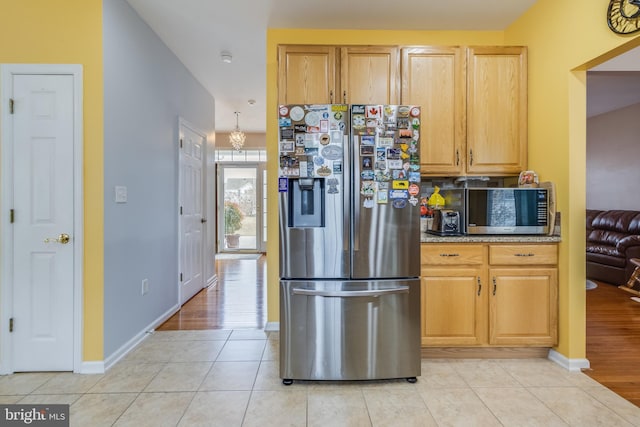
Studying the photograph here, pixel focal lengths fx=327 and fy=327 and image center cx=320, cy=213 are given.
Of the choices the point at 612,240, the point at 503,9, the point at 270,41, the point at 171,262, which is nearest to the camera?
the point at 503,9

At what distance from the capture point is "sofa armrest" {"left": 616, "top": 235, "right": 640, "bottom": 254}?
443 cm

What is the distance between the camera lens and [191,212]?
4.11 m

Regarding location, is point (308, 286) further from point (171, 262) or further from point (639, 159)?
point (639, 159)

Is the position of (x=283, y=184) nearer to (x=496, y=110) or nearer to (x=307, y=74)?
(x=307, y=74)

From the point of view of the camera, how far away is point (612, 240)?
15.6 feet

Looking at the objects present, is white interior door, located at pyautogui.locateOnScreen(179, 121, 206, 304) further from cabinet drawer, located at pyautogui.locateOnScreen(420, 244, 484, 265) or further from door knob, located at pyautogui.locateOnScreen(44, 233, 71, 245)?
cabinet drawer, located at pyautogui.locateOnScreen(420, 244, 484, 265)

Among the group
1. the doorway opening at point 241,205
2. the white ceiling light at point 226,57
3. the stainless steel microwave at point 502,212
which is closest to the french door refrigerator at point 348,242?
the stainless steel microwave at point 502,212

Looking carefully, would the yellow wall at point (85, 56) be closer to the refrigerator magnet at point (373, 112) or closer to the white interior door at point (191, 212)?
the white interior door at point (191, 212)

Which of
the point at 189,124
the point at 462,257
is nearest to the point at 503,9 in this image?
the point at 462,257

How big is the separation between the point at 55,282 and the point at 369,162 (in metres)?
2.27

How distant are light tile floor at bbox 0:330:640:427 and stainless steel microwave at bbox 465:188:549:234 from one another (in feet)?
3.22

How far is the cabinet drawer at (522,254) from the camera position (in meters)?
2.38

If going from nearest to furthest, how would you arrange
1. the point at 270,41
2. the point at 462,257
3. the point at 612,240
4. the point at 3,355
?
the point at 3,355 < the point at 462,257 < the point at 270,41 < the point at 612,240

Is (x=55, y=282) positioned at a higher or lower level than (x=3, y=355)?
higher
